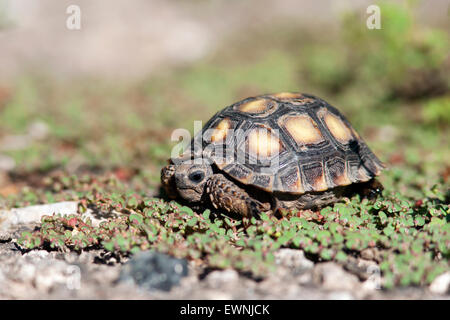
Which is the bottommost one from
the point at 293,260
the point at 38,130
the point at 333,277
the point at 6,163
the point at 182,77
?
the point at 333,277

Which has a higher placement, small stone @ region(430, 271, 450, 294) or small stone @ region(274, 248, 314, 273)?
small stone @ region(274, 248, 314, 273)

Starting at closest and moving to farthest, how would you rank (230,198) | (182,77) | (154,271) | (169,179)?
(154,271), (230,198), (169,179), (182,77)

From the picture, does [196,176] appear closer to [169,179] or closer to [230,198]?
[169,179]

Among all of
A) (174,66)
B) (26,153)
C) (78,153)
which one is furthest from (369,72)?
(26,153)

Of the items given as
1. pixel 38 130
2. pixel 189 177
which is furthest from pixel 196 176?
pixel 38 130

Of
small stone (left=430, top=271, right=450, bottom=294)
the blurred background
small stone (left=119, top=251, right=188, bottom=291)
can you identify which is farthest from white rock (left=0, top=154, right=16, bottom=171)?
small stone (left=430, top=271, right=450, bottom=294)

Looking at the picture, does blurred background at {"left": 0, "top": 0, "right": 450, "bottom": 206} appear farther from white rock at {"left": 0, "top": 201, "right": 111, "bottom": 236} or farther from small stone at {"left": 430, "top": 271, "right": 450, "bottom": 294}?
small stone at {"left": 430, "top": 271, "right": 450, "bottom": 294}
